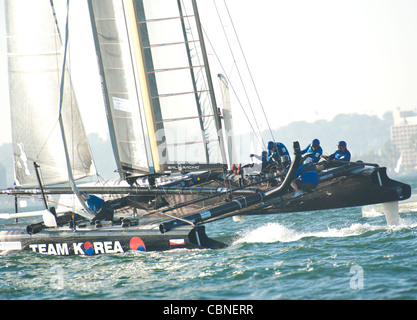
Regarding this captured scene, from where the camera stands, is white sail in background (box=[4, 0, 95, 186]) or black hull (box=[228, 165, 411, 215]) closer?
black hull (box=[228, 165, 411, 215])

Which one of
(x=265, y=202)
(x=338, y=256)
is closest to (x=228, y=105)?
(x=265, y=202)

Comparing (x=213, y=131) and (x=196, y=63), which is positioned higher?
(x=196, y=63)

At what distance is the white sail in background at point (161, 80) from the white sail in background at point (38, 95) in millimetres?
1993

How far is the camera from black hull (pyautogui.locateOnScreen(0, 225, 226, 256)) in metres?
9.80

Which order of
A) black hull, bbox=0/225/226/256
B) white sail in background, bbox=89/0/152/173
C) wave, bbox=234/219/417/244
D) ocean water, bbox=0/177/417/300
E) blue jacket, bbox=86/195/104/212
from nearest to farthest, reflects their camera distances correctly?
1. ocean water, bbox=0/177/417/300
2. black hull, bbox=0/225/226/256
3. wave, bbox=234/219/417/244
4. blue jacket, bbox=86/195/104/212
5. white sail in background, bbox=89/0/152/173

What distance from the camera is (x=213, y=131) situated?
12.3 meters

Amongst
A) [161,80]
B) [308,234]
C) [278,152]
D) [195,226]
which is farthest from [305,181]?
[161,80]

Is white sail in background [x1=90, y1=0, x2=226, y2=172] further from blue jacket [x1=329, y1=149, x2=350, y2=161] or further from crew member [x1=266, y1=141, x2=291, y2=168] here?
blue jacket [x1=329, y1=149, x2=350, y2=161]

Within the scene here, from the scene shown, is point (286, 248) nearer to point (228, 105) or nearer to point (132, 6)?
point (132, 6)

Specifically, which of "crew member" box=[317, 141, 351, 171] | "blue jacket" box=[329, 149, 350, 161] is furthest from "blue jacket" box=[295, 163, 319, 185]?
"blue jacket" box=[329, 149, 350, 161]

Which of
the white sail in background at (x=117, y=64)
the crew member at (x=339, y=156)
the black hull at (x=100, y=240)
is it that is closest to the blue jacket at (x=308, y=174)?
the crew member at (x=339, y=156)

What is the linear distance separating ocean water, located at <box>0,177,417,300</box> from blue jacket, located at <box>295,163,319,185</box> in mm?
1176

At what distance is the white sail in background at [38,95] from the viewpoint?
45.8 feet

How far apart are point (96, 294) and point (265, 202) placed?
4.28 metres
